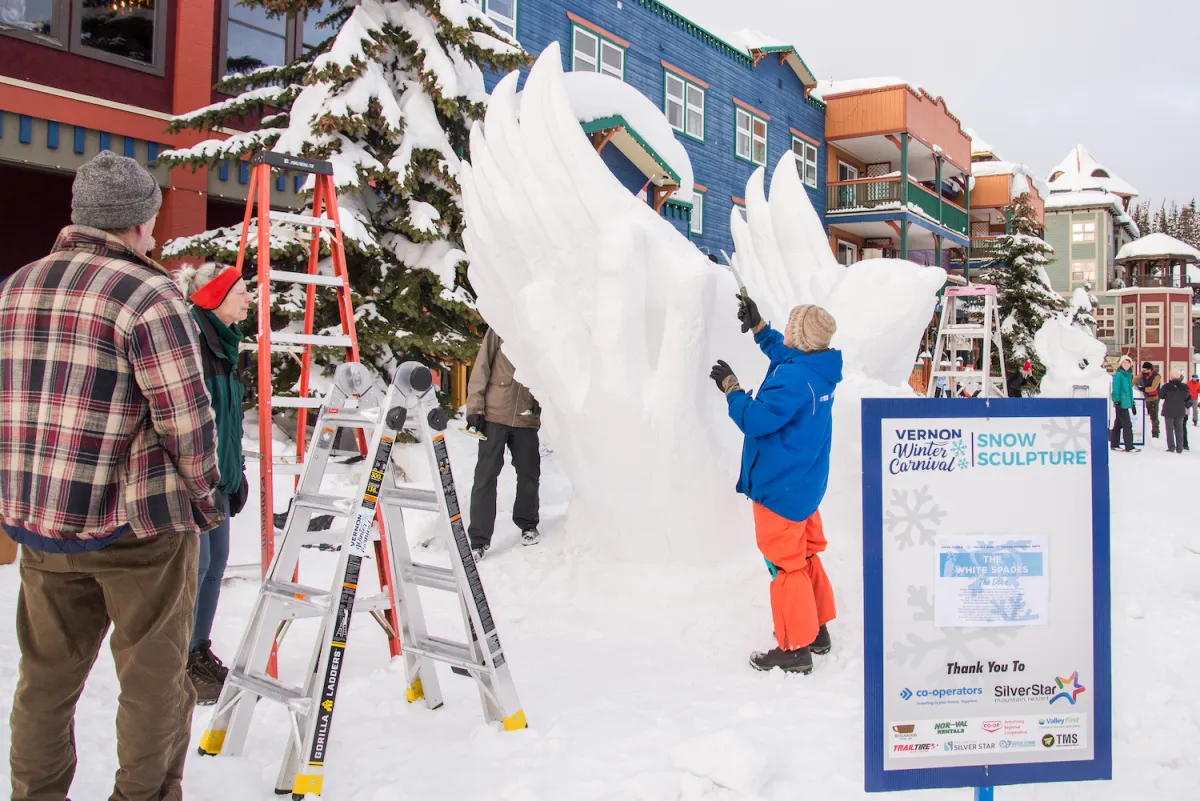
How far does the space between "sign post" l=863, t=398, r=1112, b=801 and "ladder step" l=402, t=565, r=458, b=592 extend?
1.56m

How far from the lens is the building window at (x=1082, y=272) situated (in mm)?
46000

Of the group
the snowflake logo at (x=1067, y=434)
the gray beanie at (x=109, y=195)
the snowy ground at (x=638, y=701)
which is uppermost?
the gray beanie at (x=109, y=195)

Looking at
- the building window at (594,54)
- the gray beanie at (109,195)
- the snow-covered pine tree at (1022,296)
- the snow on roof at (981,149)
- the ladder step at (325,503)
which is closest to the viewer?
the gray beanie at (109,195)

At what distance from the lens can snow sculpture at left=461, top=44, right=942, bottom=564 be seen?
4973mm

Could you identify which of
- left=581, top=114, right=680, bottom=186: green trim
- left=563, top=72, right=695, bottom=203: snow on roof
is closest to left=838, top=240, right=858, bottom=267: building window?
left=563, top=72, right=695, bottom=203: snow on roof

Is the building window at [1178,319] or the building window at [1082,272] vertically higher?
the building window at [1082,272]

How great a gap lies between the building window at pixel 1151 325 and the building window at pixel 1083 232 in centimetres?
521

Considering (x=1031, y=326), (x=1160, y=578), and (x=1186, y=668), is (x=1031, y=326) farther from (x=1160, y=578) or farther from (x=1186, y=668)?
(x=1186, y=668)

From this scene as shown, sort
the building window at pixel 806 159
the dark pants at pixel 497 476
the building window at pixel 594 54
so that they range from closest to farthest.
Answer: the dark pants at pixel 497 476, the building window at pixel 594 54, the building window at pixel 806 159

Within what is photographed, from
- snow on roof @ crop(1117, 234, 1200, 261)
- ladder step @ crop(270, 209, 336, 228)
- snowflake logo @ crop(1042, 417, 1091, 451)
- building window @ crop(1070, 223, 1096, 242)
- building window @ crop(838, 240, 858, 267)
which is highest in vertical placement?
building window @ crop(1070, 223, 1096, 242)

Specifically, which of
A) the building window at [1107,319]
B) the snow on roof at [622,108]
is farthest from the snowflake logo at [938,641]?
the building window at [1107,319]

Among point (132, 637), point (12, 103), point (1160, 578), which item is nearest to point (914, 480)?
point (132, 637)

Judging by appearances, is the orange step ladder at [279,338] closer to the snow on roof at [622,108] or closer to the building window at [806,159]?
the snow on roof at [622,108]

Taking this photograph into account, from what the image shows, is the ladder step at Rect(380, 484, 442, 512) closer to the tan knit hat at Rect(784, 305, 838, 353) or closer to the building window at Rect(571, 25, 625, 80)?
the tan knit hat at Rect(784, 305, 838, 353)
